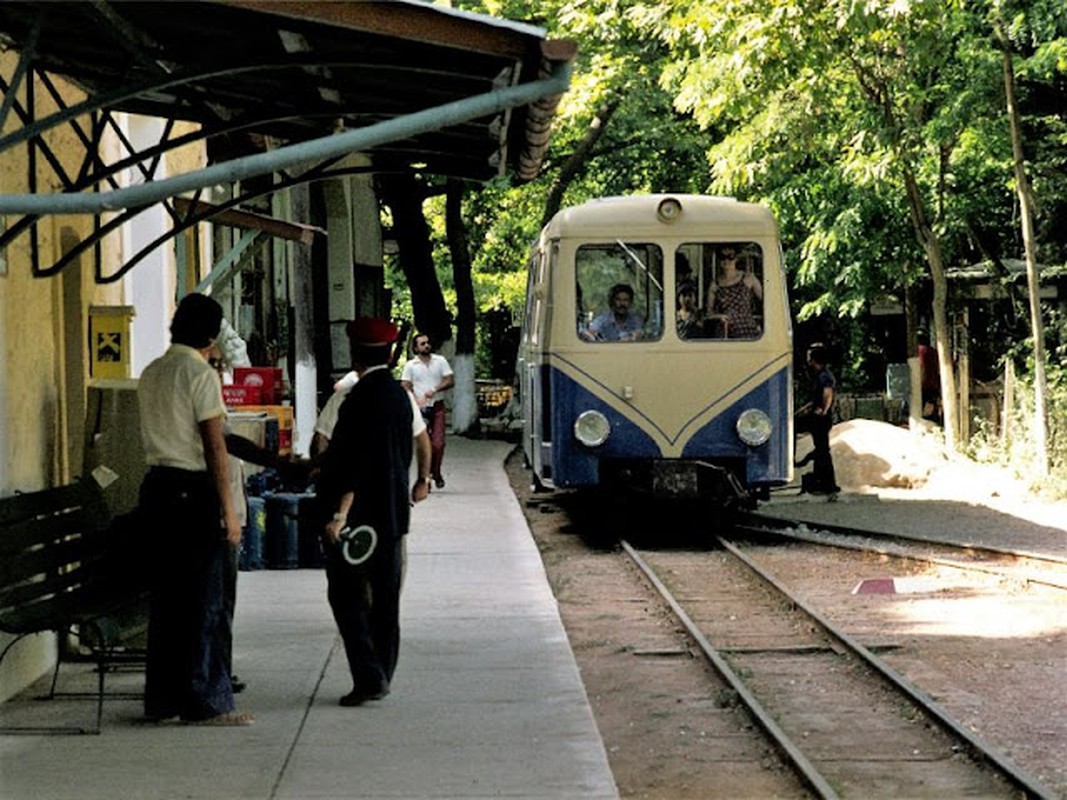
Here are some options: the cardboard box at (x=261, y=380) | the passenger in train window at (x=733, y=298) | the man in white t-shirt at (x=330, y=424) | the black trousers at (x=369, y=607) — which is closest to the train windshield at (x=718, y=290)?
the passenger in train window at (x=733, y=298)

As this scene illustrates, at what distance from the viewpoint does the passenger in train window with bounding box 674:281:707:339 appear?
693 inches

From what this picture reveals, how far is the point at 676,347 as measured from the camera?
1750 cm

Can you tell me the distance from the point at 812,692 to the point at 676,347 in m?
7.23

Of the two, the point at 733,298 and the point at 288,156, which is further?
the point at 733,298

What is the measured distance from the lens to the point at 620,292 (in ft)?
58.5

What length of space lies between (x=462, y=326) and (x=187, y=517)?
91.0ft

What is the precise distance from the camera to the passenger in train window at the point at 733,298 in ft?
57.7

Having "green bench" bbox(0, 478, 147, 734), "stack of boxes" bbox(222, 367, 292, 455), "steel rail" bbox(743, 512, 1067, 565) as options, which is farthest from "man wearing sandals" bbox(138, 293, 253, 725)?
"steel rail" bbox(743, 512, 1067, 565)

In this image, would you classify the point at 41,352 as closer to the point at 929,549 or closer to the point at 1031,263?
the point at 929,549

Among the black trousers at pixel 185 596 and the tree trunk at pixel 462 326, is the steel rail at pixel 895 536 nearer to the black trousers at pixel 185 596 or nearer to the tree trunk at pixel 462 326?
the black trousers at pixel 185 596

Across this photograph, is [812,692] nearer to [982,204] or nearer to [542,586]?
[542,586]

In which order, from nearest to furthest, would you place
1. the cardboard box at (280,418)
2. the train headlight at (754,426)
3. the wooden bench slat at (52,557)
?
1. the wooden bench slat at (52,557)
2. the cardboard box at (280,418)
3. the train headlight at (754,426)

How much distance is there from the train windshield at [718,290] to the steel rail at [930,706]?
342 cm

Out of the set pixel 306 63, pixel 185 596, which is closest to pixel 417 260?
pixel 185 596
